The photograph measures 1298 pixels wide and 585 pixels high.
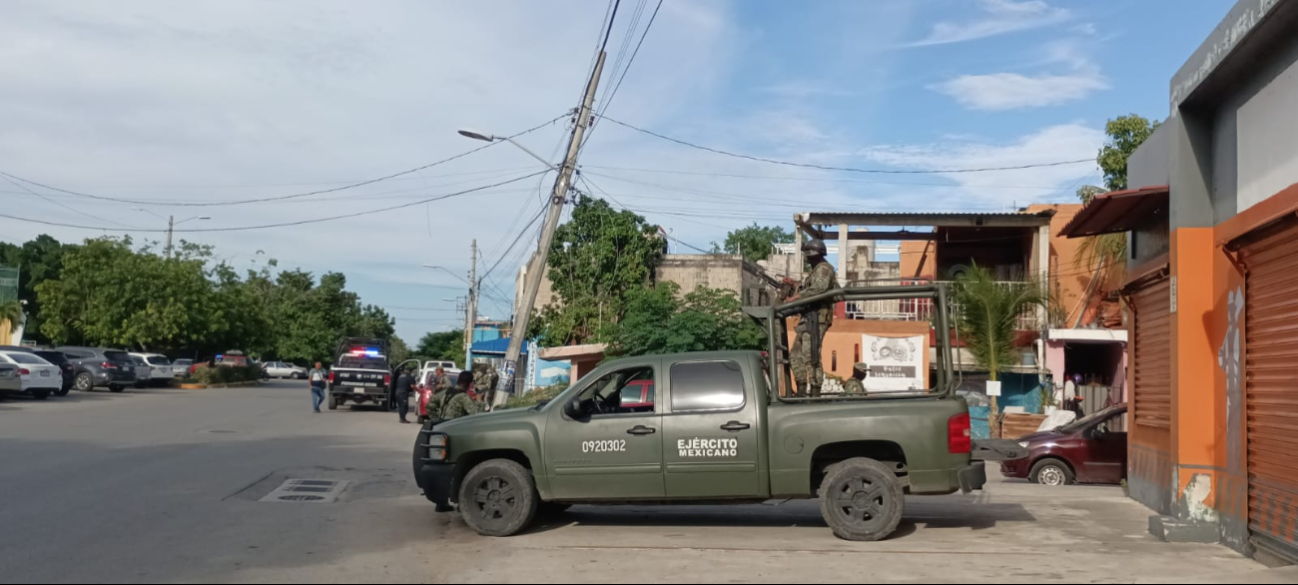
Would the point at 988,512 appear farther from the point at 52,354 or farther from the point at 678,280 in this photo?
the point at 52,354

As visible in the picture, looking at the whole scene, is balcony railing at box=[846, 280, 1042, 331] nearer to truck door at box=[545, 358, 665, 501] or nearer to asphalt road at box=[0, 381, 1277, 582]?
asphalt road at box=[0, 381, 1277, 582]

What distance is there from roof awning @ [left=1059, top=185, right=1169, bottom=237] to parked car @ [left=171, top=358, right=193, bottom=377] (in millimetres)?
44955

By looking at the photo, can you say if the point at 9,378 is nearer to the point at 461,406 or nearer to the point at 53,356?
the point at 53,356

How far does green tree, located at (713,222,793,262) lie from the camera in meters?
67.3

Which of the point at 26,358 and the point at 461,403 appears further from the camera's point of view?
the point at 26,358

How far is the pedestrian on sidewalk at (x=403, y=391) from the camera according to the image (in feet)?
94.3

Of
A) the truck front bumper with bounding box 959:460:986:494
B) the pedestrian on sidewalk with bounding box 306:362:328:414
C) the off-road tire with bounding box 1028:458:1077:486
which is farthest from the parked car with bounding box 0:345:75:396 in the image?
the truck front bumper with bounding box 959:460:986:494

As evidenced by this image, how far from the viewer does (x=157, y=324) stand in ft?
167

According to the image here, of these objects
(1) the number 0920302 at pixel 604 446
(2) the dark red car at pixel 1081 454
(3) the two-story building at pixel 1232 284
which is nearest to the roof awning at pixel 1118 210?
(3) the two-story building at pixel 1232 284

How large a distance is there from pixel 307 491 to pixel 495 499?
4.03m

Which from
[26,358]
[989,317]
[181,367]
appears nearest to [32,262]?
[181,367]

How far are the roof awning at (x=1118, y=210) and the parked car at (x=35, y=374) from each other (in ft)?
92.1

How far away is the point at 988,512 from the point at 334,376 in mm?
25117

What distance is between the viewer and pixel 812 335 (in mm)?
10812
